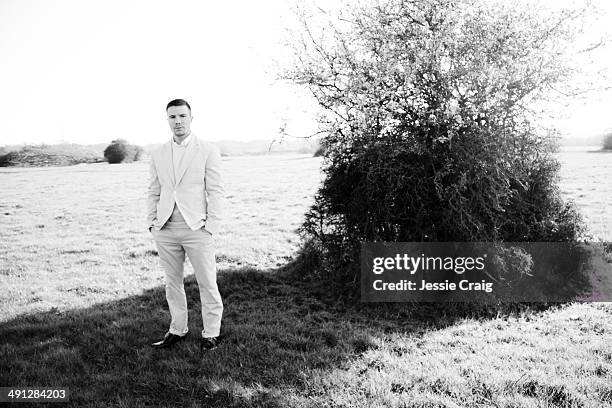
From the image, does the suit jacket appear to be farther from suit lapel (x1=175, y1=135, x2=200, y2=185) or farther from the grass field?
the grass field

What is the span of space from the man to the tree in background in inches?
1920

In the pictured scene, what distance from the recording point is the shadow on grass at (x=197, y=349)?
4.28 meters

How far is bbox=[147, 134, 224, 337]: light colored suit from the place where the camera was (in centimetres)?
504

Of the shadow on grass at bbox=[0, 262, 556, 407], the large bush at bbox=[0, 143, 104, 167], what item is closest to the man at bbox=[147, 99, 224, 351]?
the shadow on grass at bbox=[0, 262, 556, 407]

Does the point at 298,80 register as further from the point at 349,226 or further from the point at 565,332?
the point at 565,332

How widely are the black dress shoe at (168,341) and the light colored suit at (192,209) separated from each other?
1.17 feet

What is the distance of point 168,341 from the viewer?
17.3 ft

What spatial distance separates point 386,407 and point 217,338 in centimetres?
234

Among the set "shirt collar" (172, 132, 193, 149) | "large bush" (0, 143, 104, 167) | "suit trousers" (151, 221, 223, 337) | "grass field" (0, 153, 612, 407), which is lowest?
"grass field" (0, 153, 612, 407)

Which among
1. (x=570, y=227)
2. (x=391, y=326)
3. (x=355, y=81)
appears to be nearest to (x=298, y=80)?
(x=355, y=81)

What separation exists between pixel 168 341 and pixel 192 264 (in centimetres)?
99

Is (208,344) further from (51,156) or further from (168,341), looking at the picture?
(51,156)

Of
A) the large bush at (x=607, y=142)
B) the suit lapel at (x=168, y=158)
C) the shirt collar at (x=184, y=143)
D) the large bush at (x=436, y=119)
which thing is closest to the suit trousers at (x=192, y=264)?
the suit lapel at (x=168, y=158)

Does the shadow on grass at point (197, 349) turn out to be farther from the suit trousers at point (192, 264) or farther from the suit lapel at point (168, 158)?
the suit lapel at point (168, 158)
